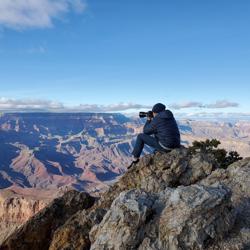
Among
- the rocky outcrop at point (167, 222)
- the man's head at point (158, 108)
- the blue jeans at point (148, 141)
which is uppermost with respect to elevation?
the man's head at point (158, 108)

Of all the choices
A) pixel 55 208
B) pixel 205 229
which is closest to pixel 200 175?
pixel 55 208

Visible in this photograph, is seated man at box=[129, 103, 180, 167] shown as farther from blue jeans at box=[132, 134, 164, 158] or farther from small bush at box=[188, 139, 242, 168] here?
small bush at box=[188, 139, 242, 168]

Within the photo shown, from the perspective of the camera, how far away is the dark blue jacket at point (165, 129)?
73.5 feet

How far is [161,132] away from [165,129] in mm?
322

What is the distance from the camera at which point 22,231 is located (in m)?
20.9

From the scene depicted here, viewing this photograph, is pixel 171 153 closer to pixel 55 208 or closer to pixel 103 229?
pixel 55 208

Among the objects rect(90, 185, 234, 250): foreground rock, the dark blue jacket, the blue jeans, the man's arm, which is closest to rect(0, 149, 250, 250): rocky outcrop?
rect(90, 185, 234, 250): foreground rock

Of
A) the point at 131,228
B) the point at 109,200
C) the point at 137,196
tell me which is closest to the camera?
the point at 131,228

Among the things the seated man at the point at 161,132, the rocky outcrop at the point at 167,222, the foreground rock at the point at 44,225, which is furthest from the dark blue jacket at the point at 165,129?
the foreground rock at the point at 44,225

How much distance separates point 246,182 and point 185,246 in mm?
7824

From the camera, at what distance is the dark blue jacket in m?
22.4

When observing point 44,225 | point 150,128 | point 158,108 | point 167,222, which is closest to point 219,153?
point 150,128

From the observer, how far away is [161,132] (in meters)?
23.0

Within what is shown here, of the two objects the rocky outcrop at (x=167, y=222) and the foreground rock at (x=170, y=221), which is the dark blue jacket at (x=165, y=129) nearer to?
the rocky outcrop at (x=167, y=222)
